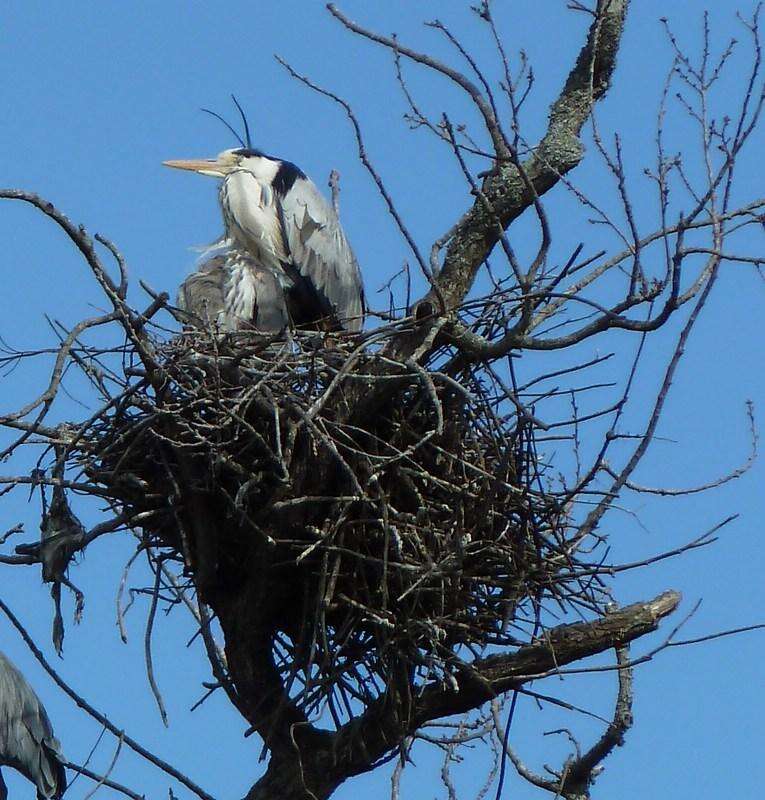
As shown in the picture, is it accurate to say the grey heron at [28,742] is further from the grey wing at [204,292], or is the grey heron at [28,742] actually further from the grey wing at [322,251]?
the grey wing at [322,251]

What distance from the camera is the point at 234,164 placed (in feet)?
23.0

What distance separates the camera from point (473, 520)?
4.84 meters

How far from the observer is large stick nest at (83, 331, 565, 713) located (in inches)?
184

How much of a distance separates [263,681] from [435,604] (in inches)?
22.9

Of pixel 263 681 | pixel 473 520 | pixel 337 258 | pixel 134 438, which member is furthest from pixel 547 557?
pixel 337 258

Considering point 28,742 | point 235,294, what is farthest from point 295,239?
point 28,742

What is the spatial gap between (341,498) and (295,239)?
2.26 metres

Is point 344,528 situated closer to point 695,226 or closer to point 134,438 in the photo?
point 134,438

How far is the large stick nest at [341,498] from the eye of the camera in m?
4.68

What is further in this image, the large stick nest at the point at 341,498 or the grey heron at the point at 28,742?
the grey heron at the point at 28,742

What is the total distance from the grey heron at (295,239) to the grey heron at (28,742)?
97.3 inches

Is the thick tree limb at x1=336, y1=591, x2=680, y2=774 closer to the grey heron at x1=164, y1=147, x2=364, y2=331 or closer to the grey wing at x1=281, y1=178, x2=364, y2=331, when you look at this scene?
the grey heron at x1=164, y1=147, x2=364, y2=331

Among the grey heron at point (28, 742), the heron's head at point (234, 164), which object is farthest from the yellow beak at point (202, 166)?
the grey heron at point (28, 742)

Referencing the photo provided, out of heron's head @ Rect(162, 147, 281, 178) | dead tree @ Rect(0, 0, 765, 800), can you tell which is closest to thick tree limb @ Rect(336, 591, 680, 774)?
dead tree @ Rect(0, 0, 765, 800)
